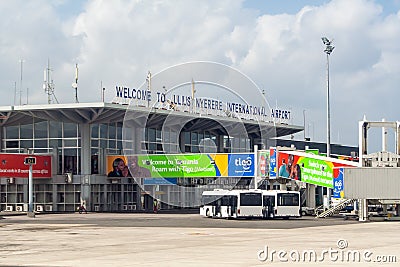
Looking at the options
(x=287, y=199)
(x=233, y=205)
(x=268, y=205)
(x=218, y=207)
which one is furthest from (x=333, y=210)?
(x=218, y=207)

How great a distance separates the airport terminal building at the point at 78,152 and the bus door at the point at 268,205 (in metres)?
22.2

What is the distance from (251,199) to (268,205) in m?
1.91

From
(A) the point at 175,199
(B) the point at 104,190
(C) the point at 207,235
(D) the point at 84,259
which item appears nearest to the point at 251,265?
(D) the point at 84,259

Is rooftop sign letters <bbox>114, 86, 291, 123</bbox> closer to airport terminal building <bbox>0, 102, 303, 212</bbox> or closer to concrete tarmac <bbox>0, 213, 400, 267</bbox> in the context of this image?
airport terminal building <bbox>0, 102, 303, 212</bbox>

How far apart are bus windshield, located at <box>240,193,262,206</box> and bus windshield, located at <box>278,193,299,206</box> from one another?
82.3 inches

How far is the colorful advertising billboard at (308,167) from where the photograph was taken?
256 ft

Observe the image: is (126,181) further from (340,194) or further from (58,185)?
(340,194)

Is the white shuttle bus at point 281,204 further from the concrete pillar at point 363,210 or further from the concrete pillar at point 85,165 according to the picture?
the concrete pillar at point 85,165

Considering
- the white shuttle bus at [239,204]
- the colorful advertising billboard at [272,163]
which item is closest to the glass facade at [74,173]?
the colorful advertising billboard at [272,163]

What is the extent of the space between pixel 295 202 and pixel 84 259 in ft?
157

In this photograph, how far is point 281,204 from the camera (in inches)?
3066

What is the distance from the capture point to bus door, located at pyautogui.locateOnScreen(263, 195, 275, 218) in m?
77.8

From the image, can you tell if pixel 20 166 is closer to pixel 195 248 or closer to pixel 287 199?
pixel 287 199

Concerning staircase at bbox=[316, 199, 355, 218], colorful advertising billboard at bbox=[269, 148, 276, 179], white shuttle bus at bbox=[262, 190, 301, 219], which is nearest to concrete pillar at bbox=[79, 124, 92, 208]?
colorful advertising billboard at bbox=[269, 148, 276, 179]
